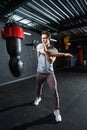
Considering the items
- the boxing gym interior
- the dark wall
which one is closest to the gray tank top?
the boxing gym interior

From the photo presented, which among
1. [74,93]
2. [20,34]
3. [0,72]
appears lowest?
[74,93]

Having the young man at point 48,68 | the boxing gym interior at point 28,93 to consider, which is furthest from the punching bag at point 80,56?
the young man at point 48,68

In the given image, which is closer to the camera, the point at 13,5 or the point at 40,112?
the point at 40,112

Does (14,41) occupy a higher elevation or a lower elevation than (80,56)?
higher

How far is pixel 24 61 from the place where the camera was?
5.78m

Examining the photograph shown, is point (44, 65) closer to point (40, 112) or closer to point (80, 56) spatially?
point (40, 112)

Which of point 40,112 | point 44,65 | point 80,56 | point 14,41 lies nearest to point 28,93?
Result: point 40,112

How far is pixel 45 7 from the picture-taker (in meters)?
3.62

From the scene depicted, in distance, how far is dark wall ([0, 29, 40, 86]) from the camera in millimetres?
4703

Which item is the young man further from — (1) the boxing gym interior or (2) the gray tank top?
(1) the boxing gym interior

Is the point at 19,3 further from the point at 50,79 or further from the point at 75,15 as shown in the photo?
the point at 75,15

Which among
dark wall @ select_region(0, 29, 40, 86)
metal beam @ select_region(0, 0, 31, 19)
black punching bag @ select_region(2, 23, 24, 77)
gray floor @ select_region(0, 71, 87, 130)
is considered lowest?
gray floor @ select_region(0, 71, 87, 130)

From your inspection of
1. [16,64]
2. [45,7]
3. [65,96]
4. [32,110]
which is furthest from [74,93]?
[16,64]

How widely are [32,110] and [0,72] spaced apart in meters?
2.33
